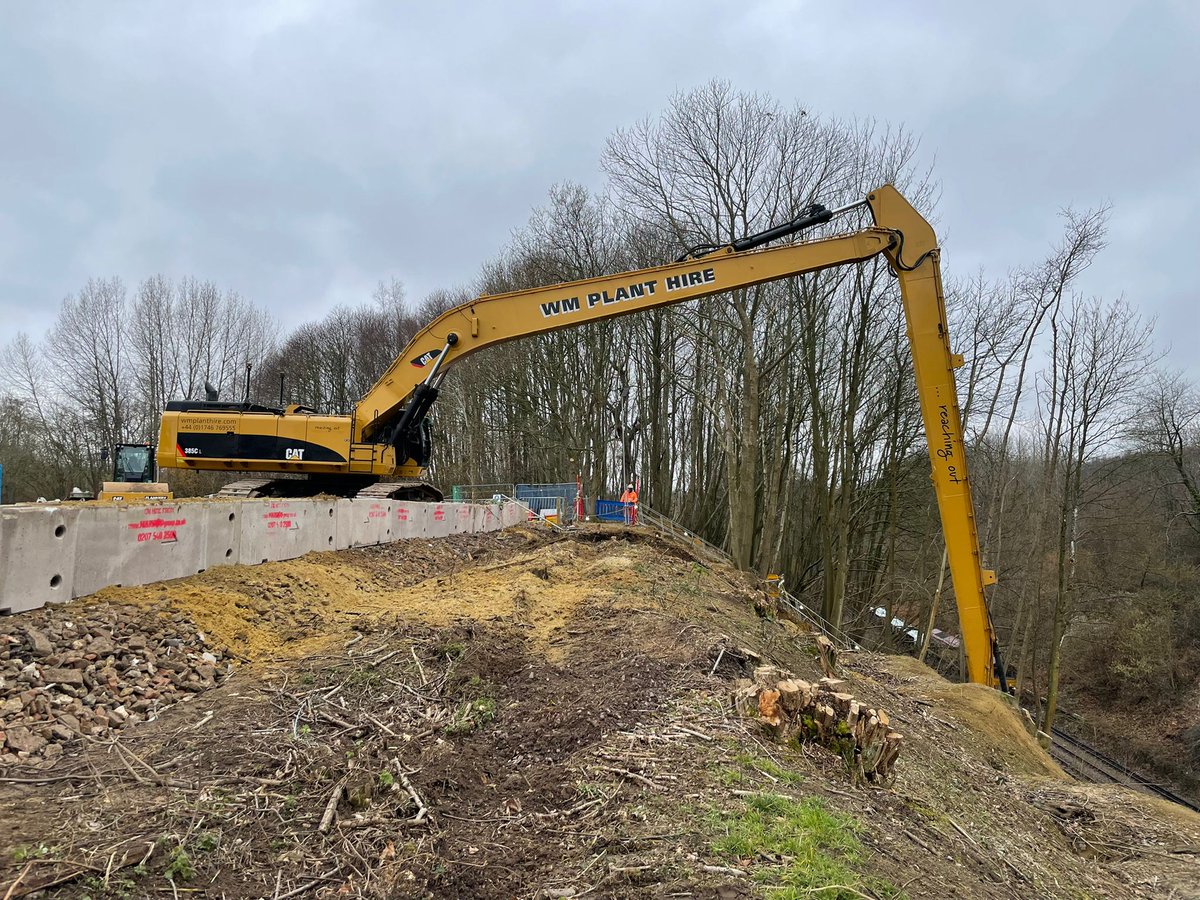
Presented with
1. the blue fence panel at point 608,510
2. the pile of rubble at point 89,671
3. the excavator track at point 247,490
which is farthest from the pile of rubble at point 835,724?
the blue fence panel at point 608,510

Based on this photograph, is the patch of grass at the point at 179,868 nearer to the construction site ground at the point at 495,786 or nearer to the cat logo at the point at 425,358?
the construction site ground at the point at 495,786

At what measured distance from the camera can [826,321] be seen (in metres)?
22.7

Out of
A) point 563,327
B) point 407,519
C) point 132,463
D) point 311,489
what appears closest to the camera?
point 563,327

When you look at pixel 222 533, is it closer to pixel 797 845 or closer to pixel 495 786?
pixel 495 786

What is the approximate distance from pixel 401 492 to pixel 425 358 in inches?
112

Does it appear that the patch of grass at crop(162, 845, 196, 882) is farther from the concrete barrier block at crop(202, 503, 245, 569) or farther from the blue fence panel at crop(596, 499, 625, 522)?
the blue fence panel at crop(596, 499, 625, 522)

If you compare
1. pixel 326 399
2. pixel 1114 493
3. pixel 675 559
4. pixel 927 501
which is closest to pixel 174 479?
pixel 326 399

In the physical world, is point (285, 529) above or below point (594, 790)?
above

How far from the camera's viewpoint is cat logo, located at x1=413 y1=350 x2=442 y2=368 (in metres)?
12.5

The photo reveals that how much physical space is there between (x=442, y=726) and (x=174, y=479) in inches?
1041

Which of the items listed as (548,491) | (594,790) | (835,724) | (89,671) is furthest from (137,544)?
(548,491)

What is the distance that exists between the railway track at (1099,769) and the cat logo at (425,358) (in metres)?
18.7

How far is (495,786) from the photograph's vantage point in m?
4.11

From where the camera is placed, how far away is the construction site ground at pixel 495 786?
314 centimetres
